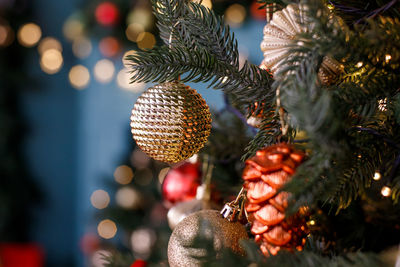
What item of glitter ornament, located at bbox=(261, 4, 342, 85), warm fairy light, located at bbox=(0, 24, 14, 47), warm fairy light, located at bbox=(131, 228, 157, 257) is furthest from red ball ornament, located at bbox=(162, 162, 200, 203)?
warm fairy light, located at bbox=(0, 24, 14, 47)

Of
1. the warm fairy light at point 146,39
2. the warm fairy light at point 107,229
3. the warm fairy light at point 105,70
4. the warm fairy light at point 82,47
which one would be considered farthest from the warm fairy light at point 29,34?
the warm fairy light at point 107,229

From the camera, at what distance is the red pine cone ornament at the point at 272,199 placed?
263mm

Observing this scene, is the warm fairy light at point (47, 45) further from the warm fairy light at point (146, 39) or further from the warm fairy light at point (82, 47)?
the warm fairy light at point (146, 39)

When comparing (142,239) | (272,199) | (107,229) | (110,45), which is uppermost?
(110,45)

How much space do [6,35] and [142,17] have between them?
84 centimetres

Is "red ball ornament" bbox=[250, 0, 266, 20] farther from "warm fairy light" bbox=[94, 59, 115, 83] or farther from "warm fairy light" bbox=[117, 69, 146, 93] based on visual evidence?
"warm fairy light" bbox=[94, 59, 115, 83]

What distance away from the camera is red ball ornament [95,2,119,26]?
1.38 metres

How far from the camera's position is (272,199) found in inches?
10.5

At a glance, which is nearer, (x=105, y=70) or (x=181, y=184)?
(x=181, y=184)

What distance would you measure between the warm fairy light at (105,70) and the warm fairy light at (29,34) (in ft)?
1.08

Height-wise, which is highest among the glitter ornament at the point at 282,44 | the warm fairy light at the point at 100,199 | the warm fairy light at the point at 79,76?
the warm fairy light at the point at 79,76

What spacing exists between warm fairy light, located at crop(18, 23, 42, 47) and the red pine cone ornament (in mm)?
1821

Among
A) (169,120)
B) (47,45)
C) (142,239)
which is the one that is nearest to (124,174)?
(142,239)

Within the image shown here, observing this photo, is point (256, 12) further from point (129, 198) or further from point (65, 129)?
point (65, 129)
